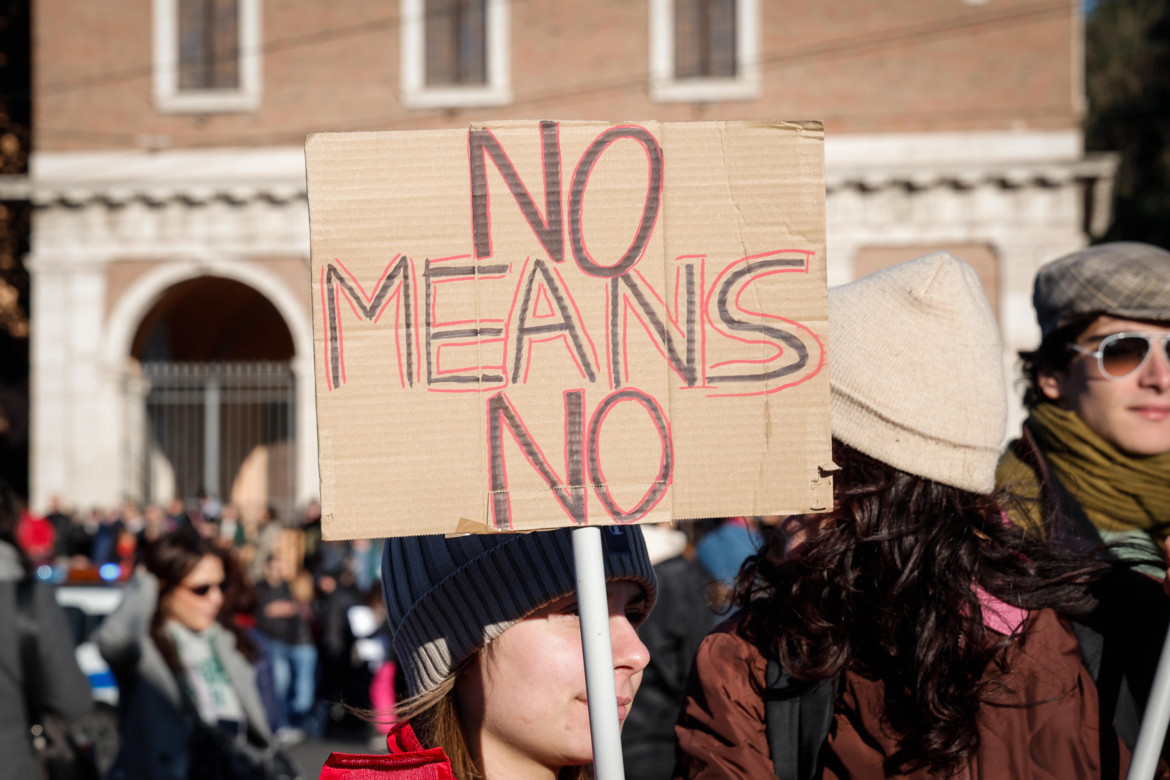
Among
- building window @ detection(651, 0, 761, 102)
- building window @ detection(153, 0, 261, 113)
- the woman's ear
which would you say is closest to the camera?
the woman's ear

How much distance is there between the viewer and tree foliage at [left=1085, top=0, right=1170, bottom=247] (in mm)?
27234

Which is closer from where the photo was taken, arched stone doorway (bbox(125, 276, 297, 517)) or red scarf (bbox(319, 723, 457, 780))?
red scarf (bbox(319, 723, 457, 780))

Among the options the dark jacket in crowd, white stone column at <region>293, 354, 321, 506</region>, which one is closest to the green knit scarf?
the dark jacket in crowd

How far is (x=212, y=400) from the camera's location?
17.5m

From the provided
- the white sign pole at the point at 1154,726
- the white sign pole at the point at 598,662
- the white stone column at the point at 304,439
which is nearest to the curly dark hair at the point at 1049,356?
the white sign pole at the point at 1154,726

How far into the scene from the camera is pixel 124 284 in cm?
1720

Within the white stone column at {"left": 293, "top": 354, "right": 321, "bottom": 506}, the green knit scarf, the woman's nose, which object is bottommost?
the white stone column at {"left": 293, "top": 354, "right": 321, "bottom": 506}

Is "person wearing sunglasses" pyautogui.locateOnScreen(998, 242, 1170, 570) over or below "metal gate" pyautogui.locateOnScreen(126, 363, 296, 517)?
over

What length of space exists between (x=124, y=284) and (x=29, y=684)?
585 inches

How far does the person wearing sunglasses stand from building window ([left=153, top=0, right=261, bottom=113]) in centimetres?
1656

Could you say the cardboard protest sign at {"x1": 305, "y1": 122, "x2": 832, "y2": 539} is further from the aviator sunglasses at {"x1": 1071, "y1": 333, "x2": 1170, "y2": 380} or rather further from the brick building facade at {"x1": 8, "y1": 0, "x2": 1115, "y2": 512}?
the brick building facade at {"x1": 8, "y1": 0, "x2": 1115, "y2": 512}

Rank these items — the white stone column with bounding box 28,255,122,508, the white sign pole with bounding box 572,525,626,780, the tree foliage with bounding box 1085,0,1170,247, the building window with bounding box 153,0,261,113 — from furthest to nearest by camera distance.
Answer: the tree foliage with bounding box 1085,0,1170,247
the building window with bounding box 153,0,261,113
the white stone column with bounding box 28,255,122,508
the white sign pole with bounding box 572,525,626,780

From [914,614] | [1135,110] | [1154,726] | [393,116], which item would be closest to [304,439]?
[393,116]

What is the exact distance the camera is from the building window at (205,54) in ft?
57.2
